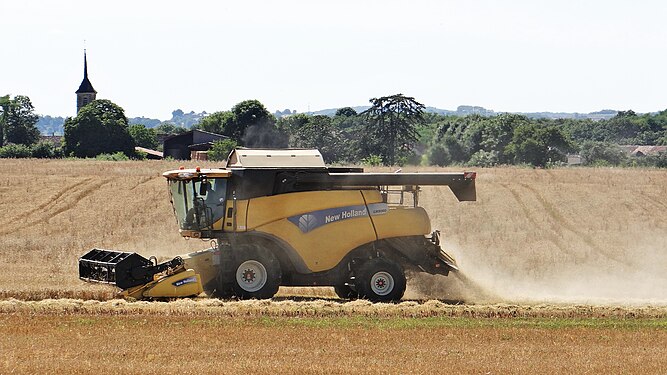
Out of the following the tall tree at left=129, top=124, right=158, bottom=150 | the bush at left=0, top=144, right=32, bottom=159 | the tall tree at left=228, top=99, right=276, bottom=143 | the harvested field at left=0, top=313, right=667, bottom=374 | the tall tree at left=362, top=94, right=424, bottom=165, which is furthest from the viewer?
the tall tree at left=129, top=124, right=158, bottom=150

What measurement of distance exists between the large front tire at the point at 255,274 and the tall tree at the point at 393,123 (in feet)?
62.8

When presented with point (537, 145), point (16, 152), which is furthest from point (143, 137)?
point (537, 145)

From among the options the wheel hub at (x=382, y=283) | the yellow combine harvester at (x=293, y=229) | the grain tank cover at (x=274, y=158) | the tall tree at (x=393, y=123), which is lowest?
the wheel hub at (x=382, y=283)

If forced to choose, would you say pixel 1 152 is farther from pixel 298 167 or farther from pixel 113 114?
pixel 298 167

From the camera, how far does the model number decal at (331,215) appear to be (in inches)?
827

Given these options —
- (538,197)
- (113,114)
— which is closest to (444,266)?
(538,197)

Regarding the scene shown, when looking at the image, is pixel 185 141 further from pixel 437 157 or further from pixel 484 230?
pixel 484 230

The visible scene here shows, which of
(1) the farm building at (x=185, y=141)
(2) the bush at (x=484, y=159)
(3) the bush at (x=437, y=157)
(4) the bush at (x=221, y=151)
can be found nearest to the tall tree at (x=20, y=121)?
(1) the farm building at (x=185, y=141)

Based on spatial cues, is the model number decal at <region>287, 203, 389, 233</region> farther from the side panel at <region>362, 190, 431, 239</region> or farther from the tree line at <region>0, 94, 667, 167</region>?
the tree line at <region>0, 94, 667, 167</region>

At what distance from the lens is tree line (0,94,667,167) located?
1705 inches

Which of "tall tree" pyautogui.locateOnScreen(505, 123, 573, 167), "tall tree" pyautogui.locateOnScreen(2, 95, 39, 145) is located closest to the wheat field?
"tall tree" pyautogui.locateOnScreen(505, 123, 573, 167)

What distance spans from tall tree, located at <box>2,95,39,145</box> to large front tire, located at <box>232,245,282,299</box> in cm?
10392

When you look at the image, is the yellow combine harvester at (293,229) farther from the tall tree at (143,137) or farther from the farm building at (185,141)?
the tall tree at (143,137)

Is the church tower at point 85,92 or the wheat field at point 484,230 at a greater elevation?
the church tower at point 85,92
